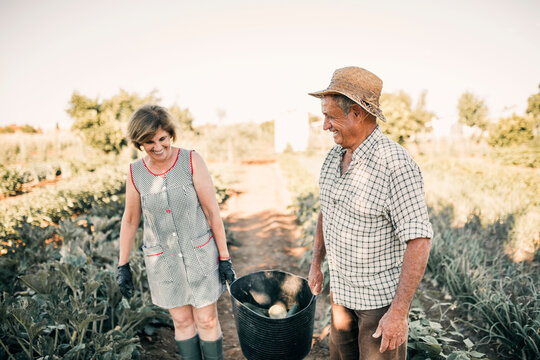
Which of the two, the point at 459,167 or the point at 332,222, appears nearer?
the point at 332,222

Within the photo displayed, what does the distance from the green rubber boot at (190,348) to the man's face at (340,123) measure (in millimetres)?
1712

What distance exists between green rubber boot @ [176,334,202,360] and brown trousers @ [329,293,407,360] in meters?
0.96

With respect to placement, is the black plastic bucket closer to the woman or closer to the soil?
the woman

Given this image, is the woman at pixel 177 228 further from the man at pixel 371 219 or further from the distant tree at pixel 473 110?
the distant tree at pixel 473 110

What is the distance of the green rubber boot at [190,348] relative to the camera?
7.10 ft

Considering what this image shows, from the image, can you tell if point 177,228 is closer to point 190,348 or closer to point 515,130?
point 190,348

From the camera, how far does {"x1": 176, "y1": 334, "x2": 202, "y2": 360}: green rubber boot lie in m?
2.16

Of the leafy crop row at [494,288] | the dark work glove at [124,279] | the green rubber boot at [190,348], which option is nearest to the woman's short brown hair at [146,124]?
the dark work glove at [124,279]

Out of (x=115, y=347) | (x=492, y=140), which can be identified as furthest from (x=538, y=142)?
(x=115, y=347)

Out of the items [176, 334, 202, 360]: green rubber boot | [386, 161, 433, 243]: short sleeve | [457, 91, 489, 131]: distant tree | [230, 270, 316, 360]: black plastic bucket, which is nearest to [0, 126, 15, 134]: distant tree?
[176, 334, 202, 360]: green rubber boot

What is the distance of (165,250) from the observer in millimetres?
2010

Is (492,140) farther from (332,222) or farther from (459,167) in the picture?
(332,222)

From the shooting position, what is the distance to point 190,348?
2.18m

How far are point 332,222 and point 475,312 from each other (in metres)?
2.26
